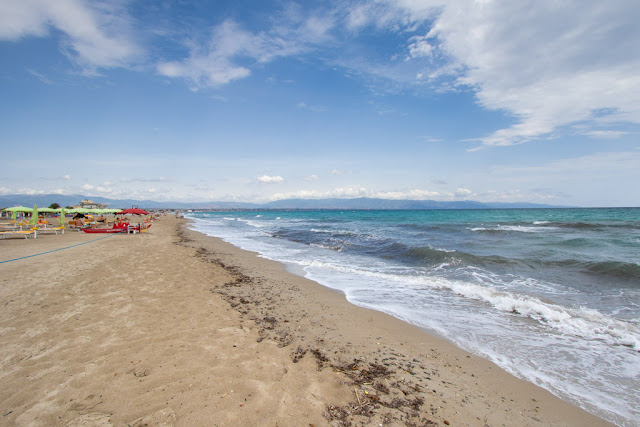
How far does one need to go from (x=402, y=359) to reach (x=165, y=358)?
3.58 meters

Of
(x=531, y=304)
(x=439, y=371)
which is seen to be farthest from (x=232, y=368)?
(x=531, y=304)

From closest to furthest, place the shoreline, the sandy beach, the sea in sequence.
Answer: the sandy beach → the shoreline → the sea

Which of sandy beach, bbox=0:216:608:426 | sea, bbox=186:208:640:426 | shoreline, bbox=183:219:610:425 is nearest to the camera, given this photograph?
sandy beach, bbox=0:216:608:426

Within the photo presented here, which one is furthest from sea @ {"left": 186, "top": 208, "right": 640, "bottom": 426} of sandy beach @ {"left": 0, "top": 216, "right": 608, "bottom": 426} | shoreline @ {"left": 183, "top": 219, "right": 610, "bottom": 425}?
sandy beach @ {"left": 0, "top": 216, "right": 608, "bottom": 426}

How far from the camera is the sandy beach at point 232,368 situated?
3051 millimetres

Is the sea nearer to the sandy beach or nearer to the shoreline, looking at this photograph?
the shoreline

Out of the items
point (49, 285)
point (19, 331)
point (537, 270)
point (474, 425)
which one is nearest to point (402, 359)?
point (474, 425)

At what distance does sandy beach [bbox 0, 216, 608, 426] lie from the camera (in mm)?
3051

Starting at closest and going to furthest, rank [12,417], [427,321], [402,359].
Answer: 1. [12,417]
2. [402,359]
3. [427,321]

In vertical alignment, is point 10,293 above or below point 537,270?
above

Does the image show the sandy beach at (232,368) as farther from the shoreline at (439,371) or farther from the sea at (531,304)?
the sea at (531,304)

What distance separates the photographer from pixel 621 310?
7.07 meters

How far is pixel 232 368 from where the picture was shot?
3.87 m

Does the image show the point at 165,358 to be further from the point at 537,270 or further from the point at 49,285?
the point at 537,270
